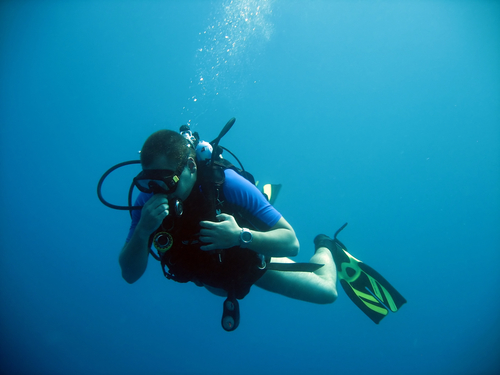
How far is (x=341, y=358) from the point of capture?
2172cm

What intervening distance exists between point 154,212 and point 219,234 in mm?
508

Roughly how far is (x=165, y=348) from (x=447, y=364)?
94.5 feet

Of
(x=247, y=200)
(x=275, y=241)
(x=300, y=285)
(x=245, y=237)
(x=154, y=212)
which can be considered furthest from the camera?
(x=300, y=285)

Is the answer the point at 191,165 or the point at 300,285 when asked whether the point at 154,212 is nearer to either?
the point at 191,165

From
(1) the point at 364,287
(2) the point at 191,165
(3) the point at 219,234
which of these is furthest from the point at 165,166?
(1) the point at 364,287

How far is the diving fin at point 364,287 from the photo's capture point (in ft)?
13.0


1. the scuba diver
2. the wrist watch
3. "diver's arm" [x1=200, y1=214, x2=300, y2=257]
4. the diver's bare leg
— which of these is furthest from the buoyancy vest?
the diver's bare leg

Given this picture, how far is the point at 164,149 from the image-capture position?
6.07ft

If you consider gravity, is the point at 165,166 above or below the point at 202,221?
above

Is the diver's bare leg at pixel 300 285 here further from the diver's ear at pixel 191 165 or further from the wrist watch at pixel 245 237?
the diver's ear at pixel 191 165

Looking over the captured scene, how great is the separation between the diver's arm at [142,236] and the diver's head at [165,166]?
0.33 ft

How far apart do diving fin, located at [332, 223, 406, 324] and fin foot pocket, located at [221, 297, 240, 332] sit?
8.31 ft

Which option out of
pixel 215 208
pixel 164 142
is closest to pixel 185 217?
pixel 215 208

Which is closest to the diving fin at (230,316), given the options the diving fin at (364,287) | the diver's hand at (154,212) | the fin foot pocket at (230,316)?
the fin foot pocket at (230,316)
